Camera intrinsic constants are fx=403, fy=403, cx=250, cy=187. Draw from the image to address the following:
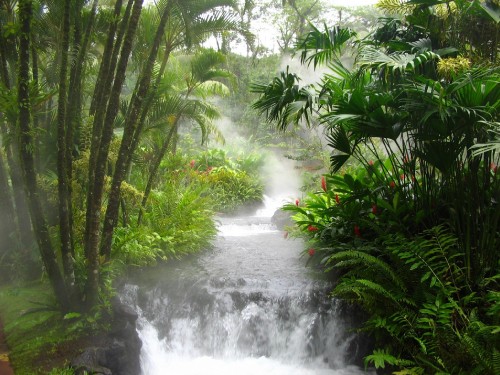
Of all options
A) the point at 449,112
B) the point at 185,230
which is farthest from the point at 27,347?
the point at 449,112

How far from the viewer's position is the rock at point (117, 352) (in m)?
3.80

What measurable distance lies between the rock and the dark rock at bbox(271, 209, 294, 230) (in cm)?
588

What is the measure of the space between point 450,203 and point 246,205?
9.05 m

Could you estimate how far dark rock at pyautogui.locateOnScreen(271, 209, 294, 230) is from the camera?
997cm

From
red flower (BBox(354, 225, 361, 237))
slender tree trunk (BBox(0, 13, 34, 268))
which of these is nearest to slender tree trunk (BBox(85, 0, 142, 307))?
slender tree trunk (BBox(0, 13, 34, 268))

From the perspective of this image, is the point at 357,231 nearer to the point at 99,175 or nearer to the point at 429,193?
the point at 429,193

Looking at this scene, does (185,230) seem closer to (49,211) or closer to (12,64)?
(49,211)

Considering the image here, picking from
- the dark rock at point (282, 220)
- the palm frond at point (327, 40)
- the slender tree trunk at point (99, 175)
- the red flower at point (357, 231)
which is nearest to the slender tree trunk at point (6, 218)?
the slender tree trunk at point (99, 175)

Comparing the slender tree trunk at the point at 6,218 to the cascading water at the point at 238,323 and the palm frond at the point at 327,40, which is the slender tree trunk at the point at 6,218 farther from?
the palm frond at the point at 327,40

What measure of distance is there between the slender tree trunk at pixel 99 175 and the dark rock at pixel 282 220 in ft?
20.4

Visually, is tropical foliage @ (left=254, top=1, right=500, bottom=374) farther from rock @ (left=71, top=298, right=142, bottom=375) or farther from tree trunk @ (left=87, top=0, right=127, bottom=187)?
rock @ (left=71, top=298, right=142, bottom=375)

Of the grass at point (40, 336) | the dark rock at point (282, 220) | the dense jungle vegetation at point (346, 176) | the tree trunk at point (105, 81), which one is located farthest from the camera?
the dark rock at point (282, 220)

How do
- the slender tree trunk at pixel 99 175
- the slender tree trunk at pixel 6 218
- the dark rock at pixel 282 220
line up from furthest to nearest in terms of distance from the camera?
the dark rock at pixel 282 220
the slender tree trunk at pixel 6 218
the slender tree trunk at pixel 99 175

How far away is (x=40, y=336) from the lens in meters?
4.09
